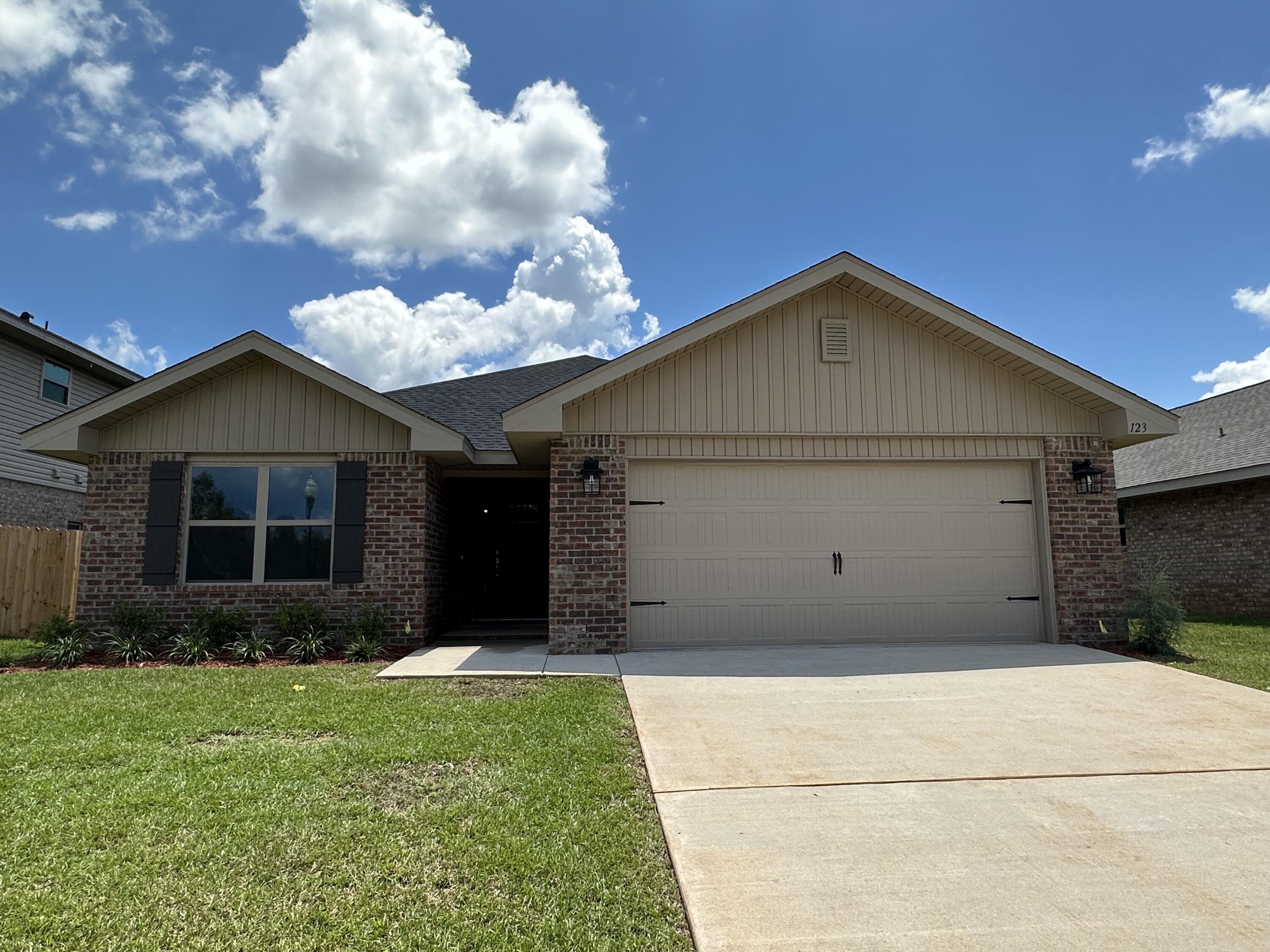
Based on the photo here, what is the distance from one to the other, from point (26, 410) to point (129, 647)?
9.97m

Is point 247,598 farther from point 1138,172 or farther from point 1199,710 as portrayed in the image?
point 1138,172

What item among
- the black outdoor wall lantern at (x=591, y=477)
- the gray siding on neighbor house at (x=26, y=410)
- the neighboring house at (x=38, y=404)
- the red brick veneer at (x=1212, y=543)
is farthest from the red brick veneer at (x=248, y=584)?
the red brick veneer at (x=1212, y=543)

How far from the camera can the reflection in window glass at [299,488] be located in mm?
9008

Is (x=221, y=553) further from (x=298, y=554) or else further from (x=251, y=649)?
(x=251, y=649)

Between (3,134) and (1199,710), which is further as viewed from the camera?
(3,134)

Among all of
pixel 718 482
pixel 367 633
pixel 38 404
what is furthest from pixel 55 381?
pixel 718 482

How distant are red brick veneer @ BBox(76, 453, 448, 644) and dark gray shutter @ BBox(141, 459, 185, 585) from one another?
0.09m

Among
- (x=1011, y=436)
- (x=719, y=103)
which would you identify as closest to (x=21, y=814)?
(x=1011, y=436)

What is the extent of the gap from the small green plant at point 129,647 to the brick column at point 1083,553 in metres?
10.7

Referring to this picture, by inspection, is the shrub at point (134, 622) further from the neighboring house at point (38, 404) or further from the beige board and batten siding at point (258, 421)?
the neighboring house at point (38, 404)

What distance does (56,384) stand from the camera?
50.7 feet

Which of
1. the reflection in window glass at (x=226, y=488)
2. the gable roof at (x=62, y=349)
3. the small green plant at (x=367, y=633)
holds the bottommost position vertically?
the small green plant at (x=367, y=633)

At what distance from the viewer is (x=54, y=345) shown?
14.8 m

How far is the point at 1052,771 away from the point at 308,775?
4.11 m
